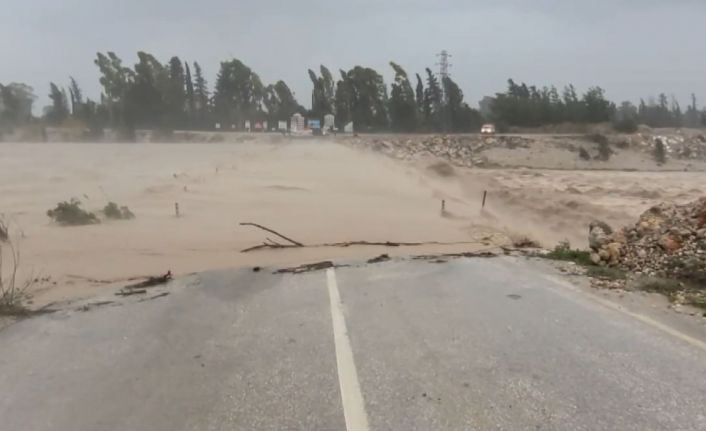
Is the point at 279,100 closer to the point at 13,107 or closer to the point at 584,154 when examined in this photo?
the point at 13,107

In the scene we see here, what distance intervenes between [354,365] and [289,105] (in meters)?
127

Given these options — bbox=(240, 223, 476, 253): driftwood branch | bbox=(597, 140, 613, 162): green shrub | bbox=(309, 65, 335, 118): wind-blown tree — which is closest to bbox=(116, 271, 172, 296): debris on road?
bbox=(240, 223, 476, 253): driftwood branch

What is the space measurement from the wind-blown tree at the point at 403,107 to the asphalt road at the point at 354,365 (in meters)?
92.6

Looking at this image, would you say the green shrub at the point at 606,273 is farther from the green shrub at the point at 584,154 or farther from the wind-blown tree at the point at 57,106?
the wind-blown tree at the point at 57,106

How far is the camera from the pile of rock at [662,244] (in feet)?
30.5

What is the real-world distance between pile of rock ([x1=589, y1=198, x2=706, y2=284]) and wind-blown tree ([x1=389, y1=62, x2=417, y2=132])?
88.6 m

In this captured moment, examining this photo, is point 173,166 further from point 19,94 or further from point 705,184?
point 19,94

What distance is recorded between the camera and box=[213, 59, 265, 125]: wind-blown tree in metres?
127

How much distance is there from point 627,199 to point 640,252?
22.0 meters

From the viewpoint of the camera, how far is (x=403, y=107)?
104 metres

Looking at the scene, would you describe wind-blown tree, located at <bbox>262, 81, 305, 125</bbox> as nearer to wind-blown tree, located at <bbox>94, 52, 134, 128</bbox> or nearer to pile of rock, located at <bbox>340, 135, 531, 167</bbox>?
wind-blown tree, located at <bbox>94, 52, 134, 128</bbox>

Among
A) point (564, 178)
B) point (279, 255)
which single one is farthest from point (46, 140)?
point (279, 255)

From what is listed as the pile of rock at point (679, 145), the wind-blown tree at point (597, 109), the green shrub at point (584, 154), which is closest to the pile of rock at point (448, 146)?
the green shrub at point (584, 154)

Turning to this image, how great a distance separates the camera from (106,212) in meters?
17.4
